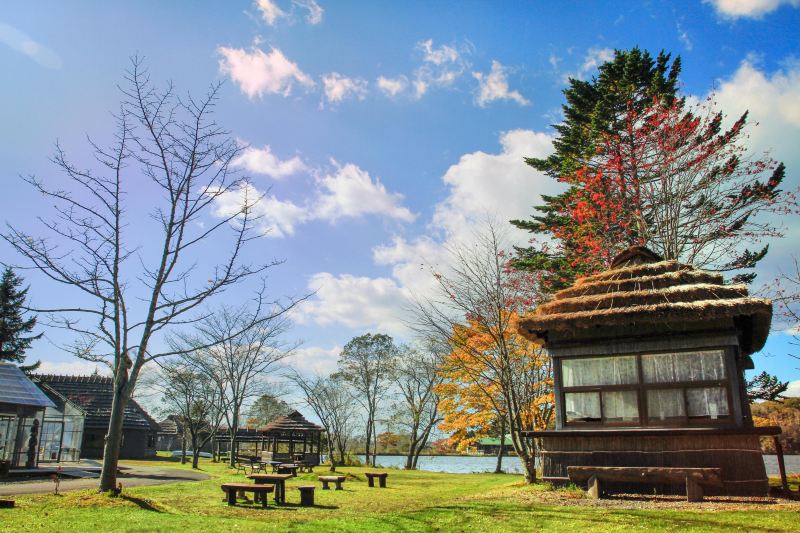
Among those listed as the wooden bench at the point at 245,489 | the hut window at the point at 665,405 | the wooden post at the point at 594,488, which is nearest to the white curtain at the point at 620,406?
the hut window at the point at 665,405

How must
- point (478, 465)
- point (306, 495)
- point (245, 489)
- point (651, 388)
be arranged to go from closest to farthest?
point (651, 388)
point (245, 489)
point (306, 495)
point (478, 465)

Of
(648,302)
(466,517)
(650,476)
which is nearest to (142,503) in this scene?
(466,517)

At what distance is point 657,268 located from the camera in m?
12.8

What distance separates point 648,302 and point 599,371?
193 cm

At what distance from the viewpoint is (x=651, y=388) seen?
38.2 ft

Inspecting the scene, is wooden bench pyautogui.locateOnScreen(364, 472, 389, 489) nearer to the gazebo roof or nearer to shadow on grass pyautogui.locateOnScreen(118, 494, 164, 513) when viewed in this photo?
shadow on grass pyautogui.locateOnScreen(118, 494, 164, 513)

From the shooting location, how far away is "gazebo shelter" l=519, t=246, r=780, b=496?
10.7m

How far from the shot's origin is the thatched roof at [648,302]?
1091cm

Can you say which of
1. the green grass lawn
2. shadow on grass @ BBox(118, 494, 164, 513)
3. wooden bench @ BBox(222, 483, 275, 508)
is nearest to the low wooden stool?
wooden bench @ BBox(222, 483, 275, 508)

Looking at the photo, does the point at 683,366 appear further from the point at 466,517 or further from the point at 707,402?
the point at 466,517

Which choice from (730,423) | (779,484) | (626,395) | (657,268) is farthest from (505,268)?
(779,484)

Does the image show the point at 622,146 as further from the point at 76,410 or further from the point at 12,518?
the point at 76,410

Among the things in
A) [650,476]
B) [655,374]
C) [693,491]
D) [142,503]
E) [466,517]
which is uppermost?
[655,374]

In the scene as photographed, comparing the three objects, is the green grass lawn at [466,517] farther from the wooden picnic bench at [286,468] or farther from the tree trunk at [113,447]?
the wooden picnic bench at [286,468]
